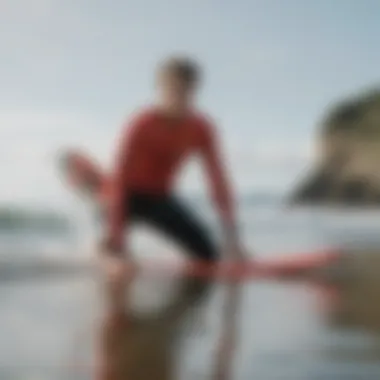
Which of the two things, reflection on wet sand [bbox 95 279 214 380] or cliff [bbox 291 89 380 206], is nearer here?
reflection on wet sand [bbox 95 279 214 380]

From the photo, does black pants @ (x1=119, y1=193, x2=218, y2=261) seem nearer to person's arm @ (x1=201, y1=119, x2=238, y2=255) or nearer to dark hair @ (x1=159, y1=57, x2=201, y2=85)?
person's arm @ (x1=201, y1=119, x2=238, y2=255)

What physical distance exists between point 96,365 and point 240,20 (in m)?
0.58

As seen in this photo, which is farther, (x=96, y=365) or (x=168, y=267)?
(x=168, y=267)

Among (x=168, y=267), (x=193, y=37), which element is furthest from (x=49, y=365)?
(x=193, y=37)

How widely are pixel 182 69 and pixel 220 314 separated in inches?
14.4

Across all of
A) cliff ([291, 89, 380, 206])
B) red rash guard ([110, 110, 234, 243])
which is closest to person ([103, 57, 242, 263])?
red rash guard ([110, 110, 234, 243])

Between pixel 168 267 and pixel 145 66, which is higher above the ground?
pixel 145 66

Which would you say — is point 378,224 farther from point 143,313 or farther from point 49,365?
point 49,365

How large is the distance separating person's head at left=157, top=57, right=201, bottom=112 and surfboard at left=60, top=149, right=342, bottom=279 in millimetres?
146

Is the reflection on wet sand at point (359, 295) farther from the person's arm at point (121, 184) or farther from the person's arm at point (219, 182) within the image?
the person's arm at point (121, 184)

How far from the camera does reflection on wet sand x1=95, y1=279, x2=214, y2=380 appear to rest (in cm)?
112

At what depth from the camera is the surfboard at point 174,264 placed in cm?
127

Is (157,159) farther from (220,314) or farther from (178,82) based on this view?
(220,314)

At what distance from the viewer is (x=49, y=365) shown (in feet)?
3.74
